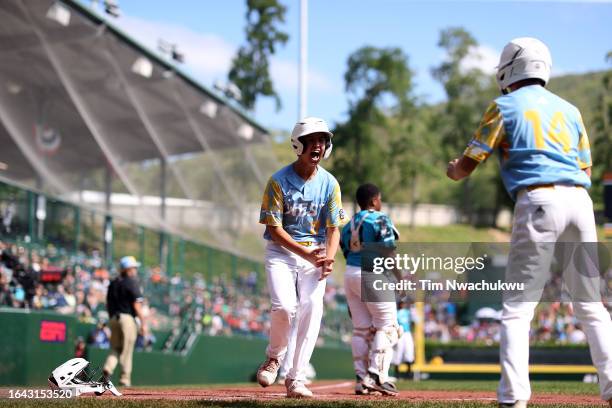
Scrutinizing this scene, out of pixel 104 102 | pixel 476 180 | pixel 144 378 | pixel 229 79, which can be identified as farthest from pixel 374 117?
pixel 144 378

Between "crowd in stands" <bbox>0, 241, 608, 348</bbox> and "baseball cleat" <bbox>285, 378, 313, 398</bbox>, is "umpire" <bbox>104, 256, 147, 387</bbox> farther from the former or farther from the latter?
"baseball cleat" <bbox>285, 378, 313, 398</bbox>

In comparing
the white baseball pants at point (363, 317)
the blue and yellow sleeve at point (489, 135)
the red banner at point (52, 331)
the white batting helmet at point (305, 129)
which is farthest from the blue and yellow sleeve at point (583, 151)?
the red banner at point (52, 331)

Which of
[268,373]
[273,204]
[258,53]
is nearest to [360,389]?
[268,373]

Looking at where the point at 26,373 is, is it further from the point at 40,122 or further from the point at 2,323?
the point at 40,122

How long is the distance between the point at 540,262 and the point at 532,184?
0.45 metres

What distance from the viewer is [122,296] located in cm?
1481

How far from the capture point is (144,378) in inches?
786

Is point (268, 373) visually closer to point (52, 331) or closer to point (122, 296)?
point (122, 296)

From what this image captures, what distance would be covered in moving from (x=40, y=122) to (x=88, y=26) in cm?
279

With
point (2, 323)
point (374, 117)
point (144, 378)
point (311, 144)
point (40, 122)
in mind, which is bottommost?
point (144, 378)

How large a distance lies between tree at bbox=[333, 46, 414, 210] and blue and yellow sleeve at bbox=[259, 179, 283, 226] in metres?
63.6

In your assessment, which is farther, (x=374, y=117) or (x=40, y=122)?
(x=374, y=117)

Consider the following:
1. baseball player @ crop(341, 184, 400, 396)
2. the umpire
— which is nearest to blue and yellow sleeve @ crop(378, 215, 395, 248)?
baseball player @ crop(341, 184, 400, 396)

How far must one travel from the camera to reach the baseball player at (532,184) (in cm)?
559
